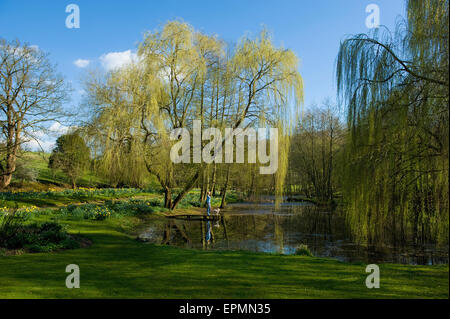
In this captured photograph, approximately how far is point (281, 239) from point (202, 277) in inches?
288

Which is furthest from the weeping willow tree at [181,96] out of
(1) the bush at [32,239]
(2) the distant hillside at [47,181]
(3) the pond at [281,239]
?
(1) the bush at [32,239]

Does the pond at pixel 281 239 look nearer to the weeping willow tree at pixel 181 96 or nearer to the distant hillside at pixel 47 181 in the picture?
the weeping willow tree at pixel 181 96

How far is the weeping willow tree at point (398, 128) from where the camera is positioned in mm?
5230

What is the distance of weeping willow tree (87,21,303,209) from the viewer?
1650 cm

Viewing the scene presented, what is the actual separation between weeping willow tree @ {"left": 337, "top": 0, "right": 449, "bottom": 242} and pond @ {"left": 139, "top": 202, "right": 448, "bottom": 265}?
129cm

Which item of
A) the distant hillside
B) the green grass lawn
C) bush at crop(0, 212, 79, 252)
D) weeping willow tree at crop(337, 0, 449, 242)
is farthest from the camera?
the distant hillside

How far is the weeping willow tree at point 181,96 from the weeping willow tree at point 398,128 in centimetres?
969

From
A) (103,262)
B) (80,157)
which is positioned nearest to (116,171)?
(80,157)

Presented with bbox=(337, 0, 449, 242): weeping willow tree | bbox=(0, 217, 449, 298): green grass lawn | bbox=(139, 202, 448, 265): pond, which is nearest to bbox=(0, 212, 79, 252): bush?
bbox=(0, 217, 449, 298): green grass lawn

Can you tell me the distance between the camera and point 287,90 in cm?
1616

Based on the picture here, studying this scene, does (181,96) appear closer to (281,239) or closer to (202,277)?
(281,239)

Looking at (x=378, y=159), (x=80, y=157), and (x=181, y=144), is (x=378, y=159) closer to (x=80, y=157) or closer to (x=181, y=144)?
(x=181, y=144)

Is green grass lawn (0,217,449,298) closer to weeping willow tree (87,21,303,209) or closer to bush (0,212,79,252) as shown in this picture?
bush (0,212,79,252)
